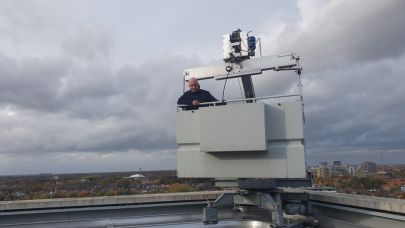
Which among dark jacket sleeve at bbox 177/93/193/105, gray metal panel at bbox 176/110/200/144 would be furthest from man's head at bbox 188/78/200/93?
gray metal panel at bbox 176/110/200/144

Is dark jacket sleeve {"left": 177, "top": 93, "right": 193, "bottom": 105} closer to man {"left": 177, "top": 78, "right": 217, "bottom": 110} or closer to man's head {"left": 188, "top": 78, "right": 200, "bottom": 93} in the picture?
man {"left": 177, "top": 78, "right": 217, "bottom": 110}

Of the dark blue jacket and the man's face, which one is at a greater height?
the man's face

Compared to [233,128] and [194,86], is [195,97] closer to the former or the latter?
[194,86]

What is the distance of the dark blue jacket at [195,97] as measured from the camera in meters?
7.06

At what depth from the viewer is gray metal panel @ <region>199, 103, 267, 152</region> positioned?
5.95 metres

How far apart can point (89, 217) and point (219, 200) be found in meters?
2.43

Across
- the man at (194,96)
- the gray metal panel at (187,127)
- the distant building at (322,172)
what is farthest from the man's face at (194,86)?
the distant building at (322,172)

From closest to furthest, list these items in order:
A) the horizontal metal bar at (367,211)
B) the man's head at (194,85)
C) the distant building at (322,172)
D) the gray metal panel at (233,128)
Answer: the horizontal metal bar at (367,211)
the gray metal panel at (233,128)
the man's head at (194,85)
the distant building at (322,172)

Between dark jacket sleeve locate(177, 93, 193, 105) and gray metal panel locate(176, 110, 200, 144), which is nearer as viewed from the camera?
gray metal panel locate(176, 110, 200, 144)

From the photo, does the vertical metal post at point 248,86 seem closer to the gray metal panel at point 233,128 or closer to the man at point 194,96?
the man at point 194,96

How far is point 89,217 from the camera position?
24.1 ft

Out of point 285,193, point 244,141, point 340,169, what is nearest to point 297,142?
point 244,141

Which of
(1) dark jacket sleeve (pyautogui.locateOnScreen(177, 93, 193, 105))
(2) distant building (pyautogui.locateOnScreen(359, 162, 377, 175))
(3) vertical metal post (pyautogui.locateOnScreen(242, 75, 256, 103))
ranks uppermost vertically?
(3) vertical metal post (pyautogui.locateOnScreen(242, 75, 256, 103))

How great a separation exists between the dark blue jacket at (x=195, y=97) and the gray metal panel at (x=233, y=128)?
0.73 m
